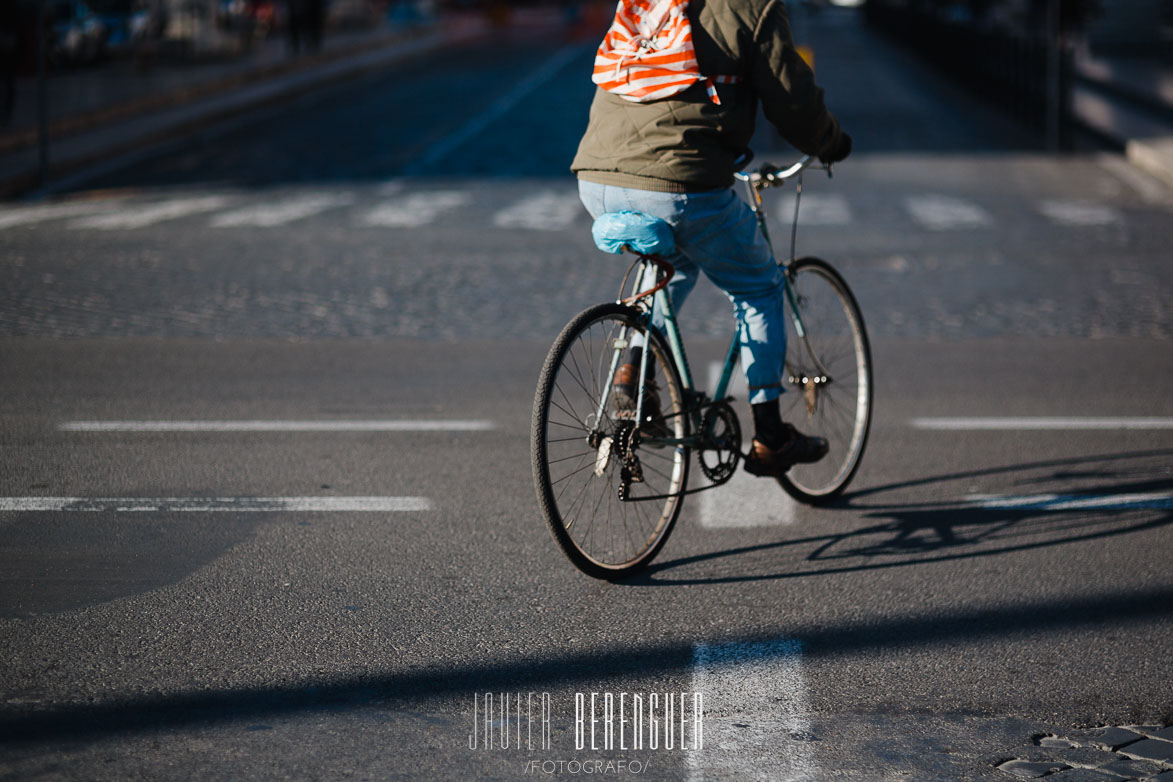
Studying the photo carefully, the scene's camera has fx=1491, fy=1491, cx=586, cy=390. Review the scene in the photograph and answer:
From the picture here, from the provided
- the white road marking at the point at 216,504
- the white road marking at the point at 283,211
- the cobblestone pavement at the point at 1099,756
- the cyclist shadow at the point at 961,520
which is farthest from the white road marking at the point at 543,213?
the cobblestone pavement at the point at 1099,756

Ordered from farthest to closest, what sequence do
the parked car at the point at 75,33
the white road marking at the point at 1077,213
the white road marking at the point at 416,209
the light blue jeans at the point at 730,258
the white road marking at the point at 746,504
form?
the parked car at the point at 75,33 < the white road marking at the point at 416,209 < the white road marking at the point at 1077,213 < the white road marking at the point at 746,504 < the light blue jeans at the point at 730,258

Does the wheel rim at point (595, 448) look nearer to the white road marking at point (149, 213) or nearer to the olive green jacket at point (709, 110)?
the olive green jacket at point (709, 110)

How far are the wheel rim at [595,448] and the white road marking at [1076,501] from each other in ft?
4.46

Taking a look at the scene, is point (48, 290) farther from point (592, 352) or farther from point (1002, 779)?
point (1002, 779)

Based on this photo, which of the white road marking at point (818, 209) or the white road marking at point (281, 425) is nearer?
the white road marking at point (281, 425)

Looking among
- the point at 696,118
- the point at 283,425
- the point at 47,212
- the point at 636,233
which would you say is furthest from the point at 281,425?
the point at 47,212

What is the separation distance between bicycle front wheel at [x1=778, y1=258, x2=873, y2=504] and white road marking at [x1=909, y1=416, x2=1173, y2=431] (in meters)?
0.73

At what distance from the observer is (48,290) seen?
32.8 feet

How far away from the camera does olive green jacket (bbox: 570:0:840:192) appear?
175 inches

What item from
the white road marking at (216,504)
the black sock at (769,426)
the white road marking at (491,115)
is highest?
the black sock at (769,426)

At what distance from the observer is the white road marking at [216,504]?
5.40 meters

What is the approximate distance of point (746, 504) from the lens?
5574 millimetres

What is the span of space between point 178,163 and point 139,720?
15.4m

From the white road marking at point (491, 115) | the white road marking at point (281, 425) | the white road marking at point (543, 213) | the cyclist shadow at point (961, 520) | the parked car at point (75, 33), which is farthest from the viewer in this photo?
the parked car at point (75, 33)
